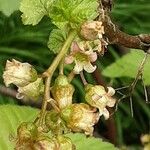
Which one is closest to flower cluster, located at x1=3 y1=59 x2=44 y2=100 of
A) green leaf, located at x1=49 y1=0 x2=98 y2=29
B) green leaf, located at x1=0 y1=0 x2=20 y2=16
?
green leaf, located at x1=49 y1=0 x2=98 y2=29

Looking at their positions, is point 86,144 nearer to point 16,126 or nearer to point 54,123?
point 16,126

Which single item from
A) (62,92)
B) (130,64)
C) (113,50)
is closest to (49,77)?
(62,92)

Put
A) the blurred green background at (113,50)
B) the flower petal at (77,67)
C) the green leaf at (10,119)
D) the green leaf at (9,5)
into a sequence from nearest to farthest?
the flower petal at (77,67) < the green leaf at (9,5) < the green leaf at (10,119) < the blurred green background at (113,50)

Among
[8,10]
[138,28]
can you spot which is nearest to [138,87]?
[138,28]

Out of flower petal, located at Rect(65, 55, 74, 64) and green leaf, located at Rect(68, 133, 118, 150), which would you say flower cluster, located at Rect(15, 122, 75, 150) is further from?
green leaf, located at Rect(68, 133, 118, 150)

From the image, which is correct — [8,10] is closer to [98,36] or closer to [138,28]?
[98,36]

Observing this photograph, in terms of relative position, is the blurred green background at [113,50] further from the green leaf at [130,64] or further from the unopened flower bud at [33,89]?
the unopened flower bud at [33,89]

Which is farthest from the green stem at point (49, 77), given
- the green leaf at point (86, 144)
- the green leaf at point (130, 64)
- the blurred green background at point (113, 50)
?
the blurred green background at point (113, 50)
